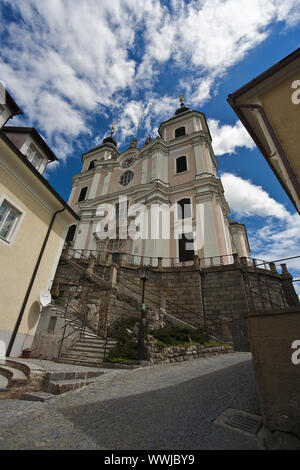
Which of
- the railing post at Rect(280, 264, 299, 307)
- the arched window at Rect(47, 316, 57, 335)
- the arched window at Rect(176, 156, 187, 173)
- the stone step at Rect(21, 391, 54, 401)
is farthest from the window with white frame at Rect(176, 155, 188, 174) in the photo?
the stone step at Rect(21, 391, 54, 401)

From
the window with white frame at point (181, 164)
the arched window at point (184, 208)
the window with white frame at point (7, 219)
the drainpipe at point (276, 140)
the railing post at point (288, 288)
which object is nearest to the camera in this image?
the drainpipe at point (276, 140)

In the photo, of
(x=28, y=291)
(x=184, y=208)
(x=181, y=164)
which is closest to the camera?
(x=28, y=291)

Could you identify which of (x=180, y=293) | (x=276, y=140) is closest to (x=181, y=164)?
(x=180, y=293)

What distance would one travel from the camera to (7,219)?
8.25m

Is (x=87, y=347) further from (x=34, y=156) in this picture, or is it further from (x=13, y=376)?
(x=34, y=156)

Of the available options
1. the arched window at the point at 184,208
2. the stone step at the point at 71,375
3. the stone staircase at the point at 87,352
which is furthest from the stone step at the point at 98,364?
the arched window at the point at 184,208

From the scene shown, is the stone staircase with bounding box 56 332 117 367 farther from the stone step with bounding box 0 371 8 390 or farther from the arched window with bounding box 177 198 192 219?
the arched window with bounding box 177 198 192 219

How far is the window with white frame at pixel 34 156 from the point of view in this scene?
1187cm

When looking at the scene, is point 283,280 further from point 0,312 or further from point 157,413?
point 0,312

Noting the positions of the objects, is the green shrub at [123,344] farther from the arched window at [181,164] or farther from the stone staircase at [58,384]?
the arched window at [181,164]

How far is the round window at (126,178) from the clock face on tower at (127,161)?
1.67 meters

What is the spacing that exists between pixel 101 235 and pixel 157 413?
73.2 feet

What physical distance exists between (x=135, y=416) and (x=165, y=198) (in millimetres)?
21093
